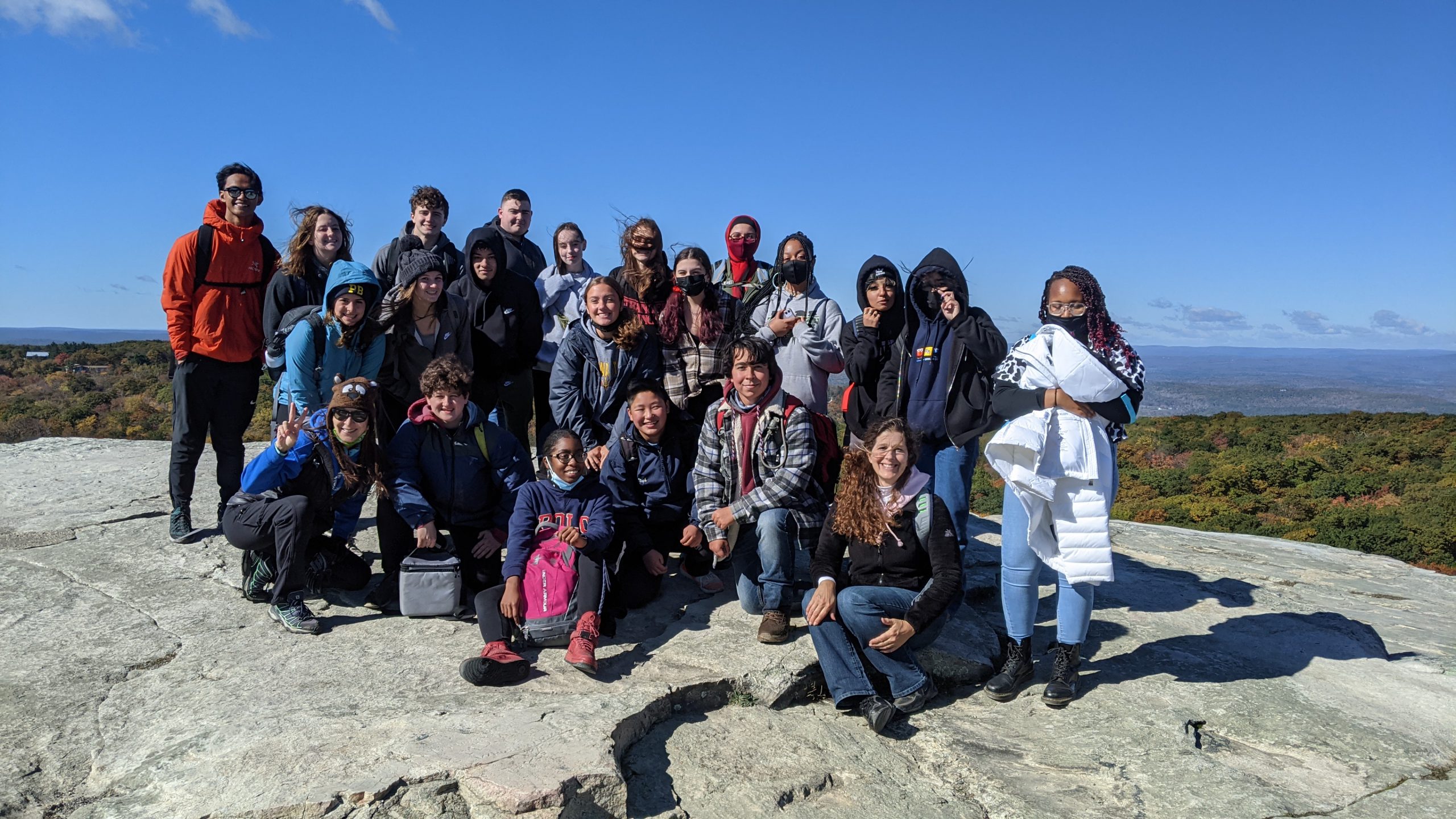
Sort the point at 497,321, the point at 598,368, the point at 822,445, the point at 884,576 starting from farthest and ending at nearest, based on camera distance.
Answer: the point at 497,321 < the point at 598,368 < the point at 822,445 < the point at 884,576

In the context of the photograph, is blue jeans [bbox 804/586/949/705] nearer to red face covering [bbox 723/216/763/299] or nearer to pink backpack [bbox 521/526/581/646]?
pink backpack [bbox 521/526/581/646]

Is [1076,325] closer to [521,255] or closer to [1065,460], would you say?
[1065,460]

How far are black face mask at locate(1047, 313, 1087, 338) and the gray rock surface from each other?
1.54 metres

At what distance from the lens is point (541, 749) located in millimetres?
3041

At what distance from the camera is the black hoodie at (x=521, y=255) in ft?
19.7

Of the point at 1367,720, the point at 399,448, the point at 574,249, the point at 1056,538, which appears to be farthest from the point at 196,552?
the point at 1367,720

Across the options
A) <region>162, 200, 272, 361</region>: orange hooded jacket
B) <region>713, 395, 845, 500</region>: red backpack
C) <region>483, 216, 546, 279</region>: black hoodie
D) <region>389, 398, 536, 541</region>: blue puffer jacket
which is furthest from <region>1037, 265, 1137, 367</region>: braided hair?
<region>162, 200, 272, 361</region>: orange hooded jacket

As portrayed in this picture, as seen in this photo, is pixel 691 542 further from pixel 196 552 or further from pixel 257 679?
pixel 196 552

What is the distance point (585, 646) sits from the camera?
12.6 ft

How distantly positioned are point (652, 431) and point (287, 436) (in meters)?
1.81

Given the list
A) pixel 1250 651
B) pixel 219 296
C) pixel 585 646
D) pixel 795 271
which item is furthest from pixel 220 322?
pixel 1250 651

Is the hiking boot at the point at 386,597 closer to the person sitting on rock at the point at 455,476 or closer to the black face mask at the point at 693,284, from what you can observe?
the person sitting on rock at the point at 455,476

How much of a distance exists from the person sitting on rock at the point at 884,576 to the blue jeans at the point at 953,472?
0.65 meters

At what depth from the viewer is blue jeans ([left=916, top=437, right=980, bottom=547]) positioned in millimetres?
4613
